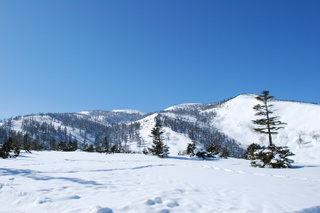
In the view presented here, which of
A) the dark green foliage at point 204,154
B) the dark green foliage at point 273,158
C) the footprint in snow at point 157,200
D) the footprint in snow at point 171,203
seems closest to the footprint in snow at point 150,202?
the footprint in snow at point 157,200

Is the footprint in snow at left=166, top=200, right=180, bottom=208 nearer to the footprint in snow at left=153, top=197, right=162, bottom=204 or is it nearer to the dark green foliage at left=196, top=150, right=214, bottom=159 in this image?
the footprint in snow at left=153, top=197, right=162, bottom=204

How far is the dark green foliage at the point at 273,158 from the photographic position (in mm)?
18844

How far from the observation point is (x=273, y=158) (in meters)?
19.1

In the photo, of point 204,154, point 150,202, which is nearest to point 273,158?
point 204,154

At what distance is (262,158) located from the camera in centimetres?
1973

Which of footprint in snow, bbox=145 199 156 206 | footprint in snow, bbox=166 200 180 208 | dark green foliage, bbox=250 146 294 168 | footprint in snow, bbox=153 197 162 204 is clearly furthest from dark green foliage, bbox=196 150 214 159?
footprint in snow, bbox=145 199 156 206

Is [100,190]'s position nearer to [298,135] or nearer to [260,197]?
[260,197]

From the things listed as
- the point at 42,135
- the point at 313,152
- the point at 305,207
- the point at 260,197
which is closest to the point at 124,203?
the point at 260,197

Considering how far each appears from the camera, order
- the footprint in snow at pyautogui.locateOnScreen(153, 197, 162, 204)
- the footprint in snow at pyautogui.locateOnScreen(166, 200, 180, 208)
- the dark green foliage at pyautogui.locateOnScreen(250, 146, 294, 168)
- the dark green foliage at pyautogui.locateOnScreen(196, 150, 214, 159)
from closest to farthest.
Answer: the footprint in snow at pyautogui.locateOnScreen(166, 200, 180, 208)
the footprint in snow at pyautogui.locateOnScreen(153, 197, 162, 204)
the dark green foliage at pyautogui.locateOnScreen(250, 146, 294, 168)
the dark green foliage at pyautogui.locateOnScreen(196, 150, 214, 159)

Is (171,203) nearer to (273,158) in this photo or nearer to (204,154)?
(273,158)

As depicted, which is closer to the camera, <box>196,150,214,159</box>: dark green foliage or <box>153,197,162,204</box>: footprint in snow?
<box>153,197,162,204</box>: footprint in snow

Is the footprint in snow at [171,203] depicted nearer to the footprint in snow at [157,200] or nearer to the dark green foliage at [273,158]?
the footprint in snow at [157,200]

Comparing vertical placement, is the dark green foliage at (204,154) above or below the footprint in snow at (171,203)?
below

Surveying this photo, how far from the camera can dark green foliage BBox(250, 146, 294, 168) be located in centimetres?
1884
